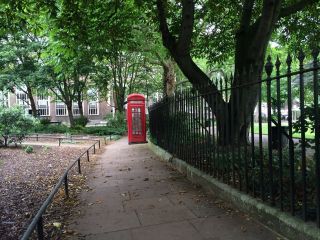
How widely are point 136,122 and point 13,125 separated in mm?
5846

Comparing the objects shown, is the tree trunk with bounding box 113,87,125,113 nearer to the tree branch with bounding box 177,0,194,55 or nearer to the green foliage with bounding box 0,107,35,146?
the green foliage with bounding box 0,107,35,146

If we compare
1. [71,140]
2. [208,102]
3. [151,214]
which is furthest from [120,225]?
[71,140]

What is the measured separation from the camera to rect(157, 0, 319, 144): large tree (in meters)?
6.42

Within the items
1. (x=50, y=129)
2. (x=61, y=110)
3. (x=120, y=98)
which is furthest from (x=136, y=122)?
(x=61, y=110)

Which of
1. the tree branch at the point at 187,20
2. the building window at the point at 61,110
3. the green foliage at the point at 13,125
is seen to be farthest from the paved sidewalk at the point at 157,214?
the building window at the point at 61,110

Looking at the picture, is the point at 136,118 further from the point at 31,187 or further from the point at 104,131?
the point at 31,187

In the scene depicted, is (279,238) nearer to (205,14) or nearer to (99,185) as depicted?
(99,185)

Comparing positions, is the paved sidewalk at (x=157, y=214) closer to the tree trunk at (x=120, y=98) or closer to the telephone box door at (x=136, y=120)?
the telephone box door at (x=136, y=120)

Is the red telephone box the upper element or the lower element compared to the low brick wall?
upper

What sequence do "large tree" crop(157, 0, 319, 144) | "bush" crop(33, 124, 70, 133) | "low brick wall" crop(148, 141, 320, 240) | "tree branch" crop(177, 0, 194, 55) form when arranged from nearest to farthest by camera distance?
1. "low brick wall" crop(148, 141, 320, 240)
2. "large tree" crop(157, 0, 319, 144)
3. "tree branch" crop(177, 0, 194, 55)
4. "bush" crop(33, 124, 70, 133)

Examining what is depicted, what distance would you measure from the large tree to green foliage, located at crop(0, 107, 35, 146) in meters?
8.91

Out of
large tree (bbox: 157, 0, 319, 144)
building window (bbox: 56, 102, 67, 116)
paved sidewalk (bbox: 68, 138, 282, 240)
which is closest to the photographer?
paved sidewalk (bbox: 68, 138, 282, 240)

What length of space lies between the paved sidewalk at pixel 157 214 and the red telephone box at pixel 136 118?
10493mm

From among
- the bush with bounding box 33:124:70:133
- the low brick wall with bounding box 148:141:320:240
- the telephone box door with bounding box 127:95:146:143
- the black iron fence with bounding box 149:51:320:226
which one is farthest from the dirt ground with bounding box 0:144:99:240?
the bush with bounding box 33:124:70:133
